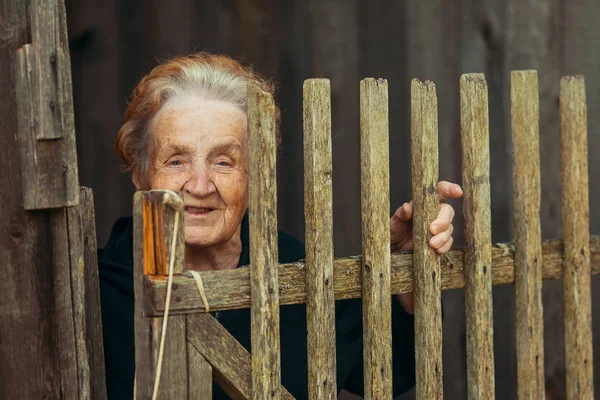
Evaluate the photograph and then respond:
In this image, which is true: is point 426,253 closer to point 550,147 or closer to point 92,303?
point 92,303

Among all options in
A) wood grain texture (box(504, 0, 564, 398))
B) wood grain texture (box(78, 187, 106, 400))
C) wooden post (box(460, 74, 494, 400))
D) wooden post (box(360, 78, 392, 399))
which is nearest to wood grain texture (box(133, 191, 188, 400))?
wood grain texture (box(78, 187, 106, 400))

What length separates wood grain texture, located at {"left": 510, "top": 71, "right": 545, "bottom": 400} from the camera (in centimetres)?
233

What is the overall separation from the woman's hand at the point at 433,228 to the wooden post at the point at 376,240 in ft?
0.45

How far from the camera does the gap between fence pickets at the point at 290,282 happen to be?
Result: 6.04 feet

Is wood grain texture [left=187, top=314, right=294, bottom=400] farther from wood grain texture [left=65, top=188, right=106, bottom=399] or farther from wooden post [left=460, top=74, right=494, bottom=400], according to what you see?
wooden post [left=460, top=74, right=494, bottom=400]

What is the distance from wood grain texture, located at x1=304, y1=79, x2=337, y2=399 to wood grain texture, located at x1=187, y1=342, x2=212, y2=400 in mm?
244

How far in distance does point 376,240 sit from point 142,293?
567 mm

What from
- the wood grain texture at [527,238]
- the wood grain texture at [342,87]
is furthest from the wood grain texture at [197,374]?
the wood grain texture at [342,87]

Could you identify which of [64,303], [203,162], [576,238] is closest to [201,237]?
[203,162]

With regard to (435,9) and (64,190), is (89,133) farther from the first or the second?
(64,190)

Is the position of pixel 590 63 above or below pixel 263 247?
above

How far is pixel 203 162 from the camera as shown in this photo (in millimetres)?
2324

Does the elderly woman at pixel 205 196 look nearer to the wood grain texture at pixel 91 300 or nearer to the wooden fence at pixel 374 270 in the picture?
the wooden fence at pixel 374 270

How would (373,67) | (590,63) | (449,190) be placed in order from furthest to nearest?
1. (373,67)
2. (590,63)
3. (449,190)
